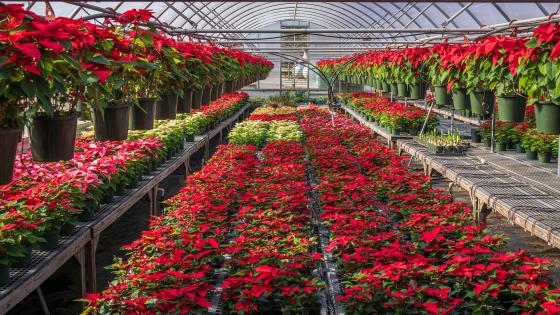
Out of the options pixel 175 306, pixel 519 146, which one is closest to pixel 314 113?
pixel 519 146

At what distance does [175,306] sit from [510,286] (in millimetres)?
1650

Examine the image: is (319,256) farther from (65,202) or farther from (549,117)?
(65,202)

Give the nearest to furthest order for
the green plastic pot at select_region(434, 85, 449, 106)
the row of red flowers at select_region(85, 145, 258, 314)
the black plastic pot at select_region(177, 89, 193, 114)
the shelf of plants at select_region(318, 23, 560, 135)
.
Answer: the row of red flowers at select_region(85, 145, 258, 314)
the shelf of plants at select_region(318, 23, 560, 135)
the black plastic pot at select_region(177, 89, 193, 114)
the green plastic pot at select_region(434, 85, 449, 106)

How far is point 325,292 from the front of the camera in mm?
3229

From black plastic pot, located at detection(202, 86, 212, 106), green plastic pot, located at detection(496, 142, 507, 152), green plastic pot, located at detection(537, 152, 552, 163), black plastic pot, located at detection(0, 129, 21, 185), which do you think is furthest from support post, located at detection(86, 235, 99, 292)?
green plastic pot, located at detection(496, 142, 507, 152)

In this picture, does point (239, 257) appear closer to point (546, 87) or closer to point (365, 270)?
point (365, 270)

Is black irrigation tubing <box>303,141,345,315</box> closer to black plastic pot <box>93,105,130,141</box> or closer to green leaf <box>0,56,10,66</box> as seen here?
black plastic pot <box>93,105,130,141</box>

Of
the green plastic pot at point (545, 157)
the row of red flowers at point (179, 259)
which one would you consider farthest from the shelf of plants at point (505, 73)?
the row of red flowers at point (179, 259)

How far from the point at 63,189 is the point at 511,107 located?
3.33m

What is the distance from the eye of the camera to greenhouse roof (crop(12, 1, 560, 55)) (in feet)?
22.0

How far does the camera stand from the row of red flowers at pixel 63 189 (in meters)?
3.49

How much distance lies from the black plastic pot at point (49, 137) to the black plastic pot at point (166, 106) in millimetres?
1635

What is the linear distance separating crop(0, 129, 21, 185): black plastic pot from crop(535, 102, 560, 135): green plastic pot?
Answer: 2.96 m

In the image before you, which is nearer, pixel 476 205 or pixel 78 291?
pixel 78 291
